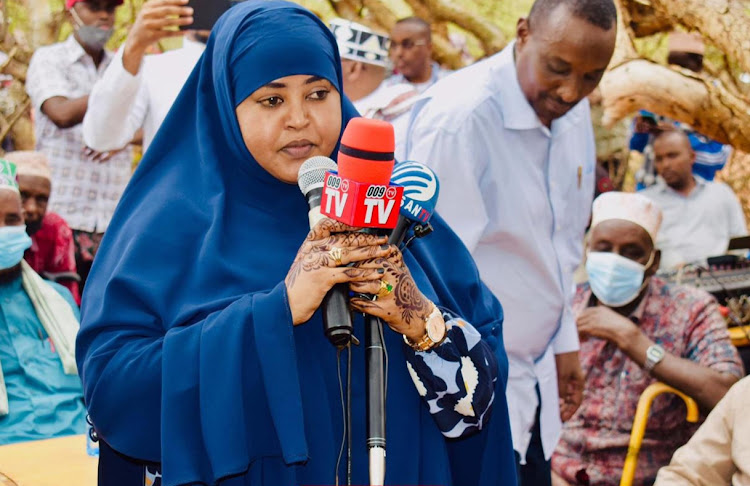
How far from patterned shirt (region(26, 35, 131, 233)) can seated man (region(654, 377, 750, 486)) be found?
3520 mm

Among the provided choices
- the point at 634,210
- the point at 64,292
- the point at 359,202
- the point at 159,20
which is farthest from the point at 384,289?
the point at 64,292

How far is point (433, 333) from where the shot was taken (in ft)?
6.58

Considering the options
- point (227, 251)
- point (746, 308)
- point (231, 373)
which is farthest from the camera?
point (746, 308)

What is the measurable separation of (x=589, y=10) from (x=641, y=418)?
75.7 inches

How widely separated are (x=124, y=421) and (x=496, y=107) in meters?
1.80

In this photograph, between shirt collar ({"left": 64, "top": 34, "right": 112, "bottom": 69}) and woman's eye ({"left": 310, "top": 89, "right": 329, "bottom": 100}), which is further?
shirt collar ({"left": 64, "top": 34, "right": 112, "bottom": 69})

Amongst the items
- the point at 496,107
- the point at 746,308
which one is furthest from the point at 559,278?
the point at 746,308

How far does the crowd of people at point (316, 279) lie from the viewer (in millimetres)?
1951

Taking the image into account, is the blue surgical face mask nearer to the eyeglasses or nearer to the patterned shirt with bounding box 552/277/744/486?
the patterned shirt with bounding box 552/277/744/486

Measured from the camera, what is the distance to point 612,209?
4777 millimetres

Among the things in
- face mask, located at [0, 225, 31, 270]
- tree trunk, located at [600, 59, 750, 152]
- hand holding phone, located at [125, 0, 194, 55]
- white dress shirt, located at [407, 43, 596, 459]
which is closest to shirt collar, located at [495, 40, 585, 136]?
white dress shirt, located at [407, 43, 596, 459]

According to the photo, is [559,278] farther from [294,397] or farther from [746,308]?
[746,308]

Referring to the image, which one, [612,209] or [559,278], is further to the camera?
[612,209]

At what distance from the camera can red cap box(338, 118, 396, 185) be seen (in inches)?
68.3
